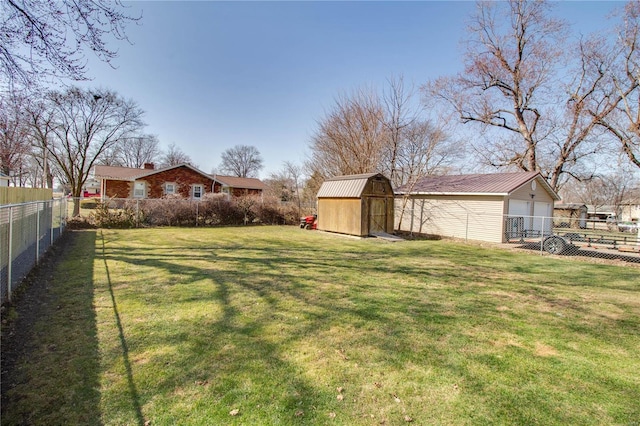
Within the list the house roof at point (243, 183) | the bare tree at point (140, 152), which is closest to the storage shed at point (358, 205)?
the house roof at point (243, 183)

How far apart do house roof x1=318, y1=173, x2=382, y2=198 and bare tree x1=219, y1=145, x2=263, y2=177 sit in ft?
156

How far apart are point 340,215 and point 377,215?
1.77m

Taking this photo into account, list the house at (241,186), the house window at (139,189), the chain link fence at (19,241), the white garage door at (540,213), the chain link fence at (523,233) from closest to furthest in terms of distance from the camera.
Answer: the chain link fence at (19,241) < the chain link fence at (523,233) < the white garage door at (540,213) < the house window at (139,189) < the house at (241,186)

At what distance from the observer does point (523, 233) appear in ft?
44.7

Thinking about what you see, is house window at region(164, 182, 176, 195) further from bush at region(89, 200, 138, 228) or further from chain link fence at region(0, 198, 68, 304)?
chain link fence at region(0, 198, 68, 304)

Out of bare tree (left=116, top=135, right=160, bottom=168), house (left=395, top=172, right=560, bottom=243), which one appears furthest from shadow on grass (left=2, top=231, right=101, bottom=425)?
bare tree (left=116, top=135, right=160, bottom=168)

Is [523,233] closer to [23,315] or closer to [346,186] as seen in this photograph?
[346,186]

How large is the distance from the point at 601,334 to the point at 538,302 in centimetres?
132

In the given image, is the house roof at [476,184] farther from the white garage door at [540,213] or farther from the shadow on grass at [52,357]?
the shadow on grass at [52,357]

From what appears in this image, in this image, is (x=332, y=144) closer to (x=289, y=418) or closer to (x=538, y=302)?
(x=538, y=302)

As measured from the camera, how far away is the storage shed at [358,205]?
1398 centimetres

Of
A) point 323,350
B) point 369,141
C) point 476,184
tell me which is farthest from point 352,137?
point 323,350

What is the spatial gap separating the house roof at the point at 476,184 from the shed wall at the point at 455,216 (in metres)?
0.34

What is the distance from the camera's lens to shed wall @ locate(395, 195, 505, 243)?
548 inches
